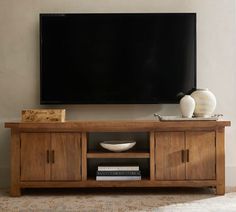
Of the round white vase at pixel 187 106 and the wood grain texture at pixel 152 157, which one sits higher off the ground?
the round white vase at pixel 187 106

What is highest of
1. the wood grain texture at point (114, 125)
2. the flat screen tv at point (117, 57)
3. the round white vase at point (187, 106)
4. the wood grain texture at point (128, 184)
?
the flat screen tv at point (117, 57)

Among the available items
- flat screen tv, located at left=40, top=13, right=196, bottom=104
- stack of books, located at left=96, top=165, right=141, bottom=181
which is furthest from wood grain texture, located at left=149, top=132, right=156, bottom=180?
flat screen tv, located at left=40, top=13, right=196, bottom=104

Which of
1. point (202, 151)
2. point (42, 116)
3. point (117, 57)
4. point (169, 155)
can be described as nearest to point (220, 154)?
point (202, 151)

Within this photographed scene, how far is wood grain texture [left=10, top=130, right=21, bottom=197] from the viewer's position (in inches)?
136

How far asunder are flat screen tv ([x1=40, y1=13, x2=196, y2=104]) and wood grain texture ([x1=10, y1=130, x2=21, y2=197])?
46 cm

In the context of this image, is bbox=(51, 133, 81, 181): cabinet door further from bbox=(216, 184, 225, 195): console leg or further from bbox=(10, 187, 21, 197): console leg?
bbox=(216, 184, 225, 195): console leg

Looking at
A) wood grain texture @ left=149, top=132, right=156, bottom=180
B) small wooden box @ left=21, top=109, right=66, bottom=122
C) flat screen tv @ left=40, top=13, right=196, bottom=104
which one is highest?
flat screen tv @ left=40, top=13, right=196, bottom=104

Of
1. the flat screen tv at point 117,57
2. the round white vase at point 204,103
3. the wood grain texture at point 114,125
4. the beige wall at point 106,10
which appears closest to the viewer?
the wood grain texture at point 114,125

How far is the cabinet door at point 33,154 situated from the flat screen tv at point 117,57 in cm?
43

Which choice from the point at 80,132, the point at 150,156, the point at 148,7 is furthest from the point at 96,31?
the point at 150,156

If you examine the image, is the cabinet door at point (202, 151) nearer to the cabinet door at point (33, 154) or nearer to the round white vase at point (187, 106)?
the round white vase at point (187, 106)

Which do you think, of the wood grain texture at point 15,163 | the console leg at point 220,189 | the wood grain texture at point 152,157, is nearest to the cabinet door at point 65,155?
the wood grain texture at point 15,163

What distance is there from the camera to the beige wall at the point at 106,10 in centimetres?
390

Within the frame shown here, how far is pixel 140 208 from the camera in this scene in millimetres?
3094
